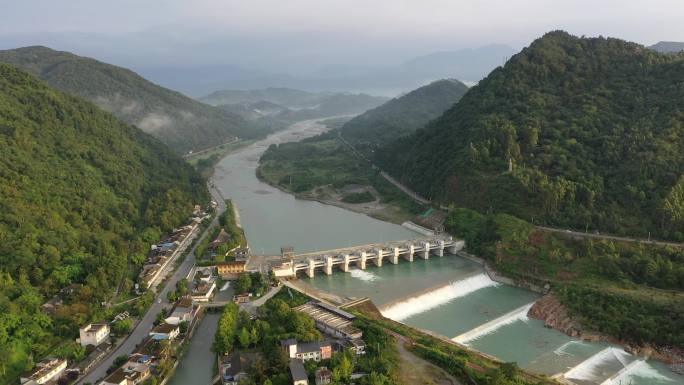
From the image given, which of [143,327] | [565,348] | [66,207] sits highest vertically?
[66,207]

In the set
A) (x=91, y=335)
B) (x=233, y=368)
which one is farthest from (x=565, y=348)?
(x=91, y=335)

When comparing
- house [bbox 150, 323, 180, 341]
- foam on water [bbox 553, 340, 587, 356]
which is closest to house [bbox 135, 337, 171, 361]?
house [bbox 150, 323, 180, 341]

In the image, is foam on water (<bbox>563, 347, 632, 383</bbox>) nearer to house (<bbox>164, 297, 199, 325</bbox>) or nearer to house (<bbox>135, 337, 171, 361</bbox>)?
house (<bbox>135, 337, 171, 361</bbox>)

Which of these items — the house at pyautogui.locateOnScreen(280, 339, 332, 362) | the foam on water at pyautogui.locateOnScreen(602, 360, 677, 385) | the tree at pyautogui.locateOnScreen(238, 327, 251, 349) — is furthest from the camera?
the foam on water at pyautogui.locateOnScreen(602, 360, 677, 385)

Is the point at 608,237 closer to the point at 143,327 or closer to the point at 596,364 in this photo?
the point at 596,364

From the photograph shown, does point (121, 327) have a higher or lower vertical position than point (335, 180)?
lower

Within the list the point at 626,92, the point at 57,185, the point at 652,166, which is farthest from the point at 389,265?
the point at 626,92
